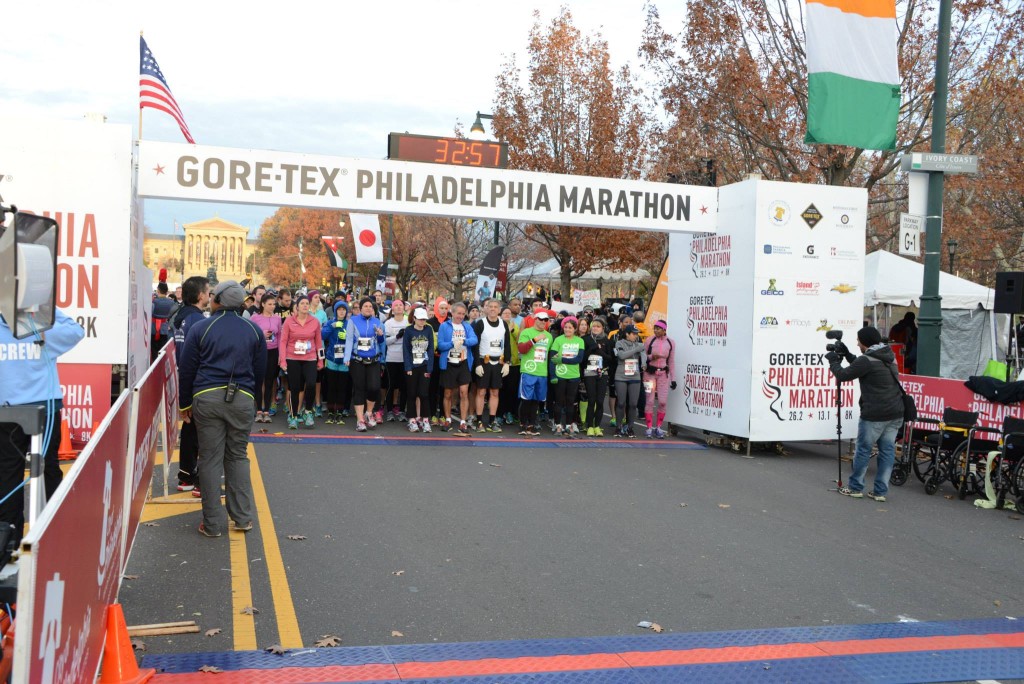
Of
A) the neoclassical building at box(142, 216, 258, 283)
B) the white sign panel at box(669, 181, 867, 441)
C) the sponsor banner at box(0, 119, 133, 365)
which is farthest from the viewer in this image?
the neoclassical building at box(142, 216, 258, 283)

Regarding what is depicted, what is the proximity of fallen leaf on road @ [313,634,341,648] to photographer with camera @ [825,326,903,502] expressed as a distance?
675 centimetres

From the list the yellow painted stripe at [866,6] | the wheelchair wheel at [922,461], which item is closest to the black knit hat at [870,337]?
the wheelchair wheel at [922,461]

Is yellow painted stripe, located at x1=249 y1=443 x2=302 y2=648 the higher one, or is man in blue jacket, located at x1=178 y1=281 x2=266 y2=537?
man in blue jacket, located at x1=178 y1=281 x2=266 y2=537

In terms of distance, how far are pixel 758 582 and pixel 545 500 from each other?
287cm

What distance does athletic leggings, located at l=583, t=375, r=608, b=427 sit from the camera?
14.0 metres


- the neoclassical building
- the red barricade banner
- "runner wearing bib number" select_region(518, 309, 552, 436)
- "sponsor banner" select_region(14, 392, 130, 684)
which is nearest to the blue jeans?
the red barricade banner

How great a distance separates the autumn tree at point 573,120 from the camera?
1176 inches

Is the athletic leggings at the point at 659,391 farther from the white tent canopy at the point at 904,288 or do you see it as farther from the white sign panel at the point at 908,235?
the white tent canopy at the point at 904,288

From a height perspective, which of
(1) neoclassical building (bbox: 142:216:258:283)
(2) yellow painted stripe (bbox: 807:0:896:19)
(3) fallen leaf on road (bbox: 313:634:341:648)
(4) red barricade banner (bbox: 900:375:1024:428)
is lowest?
(3) fallen leaf on road (bbox: 313:634:341:648)

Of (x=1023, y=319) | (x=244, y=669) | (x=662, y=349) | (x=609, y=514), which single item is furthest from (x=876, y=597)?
(x=1023, y=319)

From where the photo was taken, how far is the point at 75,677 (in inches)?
132

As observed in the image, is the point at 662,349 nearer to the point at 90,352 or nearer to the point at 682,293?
the point at 682,293

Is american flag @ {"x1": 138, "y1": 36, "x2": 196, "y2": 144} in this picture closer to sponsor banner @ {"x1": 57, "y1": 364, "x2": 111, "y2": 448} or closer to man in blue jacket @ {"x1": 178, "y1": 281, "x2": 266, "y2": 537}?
sponsor banner @ {"x1": 57, "y1": 364, "x2": 111, "y2": 448}

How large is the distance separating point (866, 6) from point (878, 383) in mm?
5813
